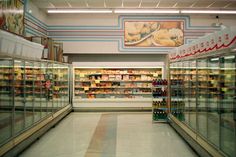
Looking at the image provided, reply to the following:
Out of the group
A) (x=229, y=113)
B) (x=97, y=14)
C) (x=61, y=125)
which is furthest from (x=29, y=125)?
(x=97, y=14)

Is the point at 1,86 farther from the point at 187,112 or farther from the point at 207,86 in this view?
the point at 187,112

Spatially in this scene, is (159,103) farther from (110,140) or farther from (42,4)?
(42,4)

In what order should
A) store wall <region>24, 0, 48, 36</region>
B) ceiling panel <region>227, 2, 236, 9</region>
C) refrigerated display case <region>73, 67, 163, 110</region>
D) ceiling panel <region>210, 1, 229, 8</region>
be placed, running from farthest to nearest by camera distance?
refrigerated display case <region>73, 67, 163, 110</region>, ceiling panel <region>227, 2, 236, 9</region>, ceiling panel <region>210, 1, 229, 8</region>, store wall <region>24, 0, 48, 36</region>

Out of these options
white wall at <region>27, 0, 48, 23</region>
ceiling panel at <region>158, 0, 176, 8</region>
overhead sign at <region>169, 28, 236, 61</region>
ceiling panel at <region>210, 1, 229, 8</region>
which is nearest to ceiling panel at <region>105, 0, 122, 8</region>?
ceiling panel at <region>158, 0, 176, 8</region>

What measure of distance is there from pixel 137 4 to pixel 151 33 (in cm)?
177

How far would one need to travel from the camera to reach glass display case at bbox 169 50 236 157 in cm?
443

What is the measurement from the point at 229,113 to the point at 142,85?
7.69 meters

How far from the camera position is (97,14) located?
1205cm

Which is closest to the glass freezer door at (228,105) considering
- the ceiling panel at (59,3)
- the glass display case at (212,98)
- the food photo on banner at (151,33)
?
the glass display case at (212,98)

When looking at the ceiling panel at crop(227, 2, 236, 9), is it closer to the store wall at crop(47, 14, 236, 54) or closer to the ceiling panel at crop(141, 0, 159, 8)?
the store wall at crop(47, 14, 236, 54)

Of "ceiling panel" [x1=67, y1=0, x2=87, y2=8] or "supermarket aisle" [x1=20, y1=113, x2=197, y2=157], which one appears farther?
"ceiling panel" [x1=67, y1=0, x2=87, y2=8]

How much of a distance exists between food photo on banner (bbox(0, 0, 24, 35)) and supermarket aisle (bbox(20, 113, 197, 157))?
303 cm

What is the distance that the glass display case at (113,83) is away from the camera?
12062 millimetres

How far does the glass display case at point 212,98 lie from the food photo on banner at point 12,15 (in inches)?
183
